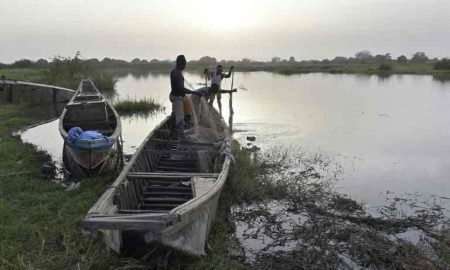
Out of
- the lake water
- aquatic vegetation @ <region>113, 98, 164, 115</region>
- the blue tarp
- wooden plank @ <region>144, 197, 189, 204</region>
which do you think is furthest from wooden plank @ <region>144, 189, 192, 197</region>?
aquatic vegetation @ <region>113, 98, 164, 115</region>

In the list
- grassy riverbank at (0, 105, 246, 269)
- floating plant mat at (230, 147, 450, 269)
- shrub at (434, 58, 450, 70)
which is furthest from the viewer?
shrub at (434, 58, 450, 70)

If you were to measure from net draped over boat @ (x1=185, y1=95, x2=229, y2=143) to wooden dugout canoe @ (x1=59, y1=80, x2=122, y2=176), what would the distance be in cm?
186

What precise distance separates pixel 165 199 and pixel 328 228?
272cm

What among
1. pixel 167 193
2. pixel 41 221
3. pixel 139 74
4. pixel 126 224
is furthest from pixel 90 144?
pixel 139 74

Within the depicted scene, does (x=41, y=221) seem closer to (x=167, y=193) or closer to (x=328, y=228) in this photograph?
(x=167, y=193)

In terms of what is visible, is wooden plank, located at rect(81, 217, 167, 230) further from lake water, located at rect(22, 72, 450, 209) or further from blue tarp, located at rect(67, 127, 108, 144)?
lake water, located at rect(22, 72, 450, 209)

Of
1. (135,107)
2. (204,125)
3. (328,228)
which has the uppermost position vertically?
(204,125)

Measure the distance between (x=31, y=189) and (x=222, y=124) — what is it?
5.16 metres

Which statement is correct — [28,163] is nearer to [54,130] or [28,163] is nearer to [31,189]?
[31,189]

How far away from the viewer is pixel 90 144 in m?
8.78

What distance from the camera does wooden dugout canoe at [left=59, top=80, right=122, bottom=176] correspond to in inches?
350

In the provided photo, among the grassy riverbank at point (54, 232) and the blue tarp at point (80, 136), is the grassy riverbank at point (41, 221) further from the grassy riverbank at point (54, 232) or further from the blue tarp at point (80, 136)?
the blue tarp at point (80, 136)

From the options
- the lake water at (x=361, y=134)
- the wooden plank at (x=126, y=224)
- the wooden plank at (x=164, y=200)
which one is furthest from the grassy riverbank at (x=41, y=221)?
the lake water at (x=361, y=134)

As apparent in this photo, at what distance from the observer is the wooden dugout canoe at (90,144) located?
8883 millimetres
